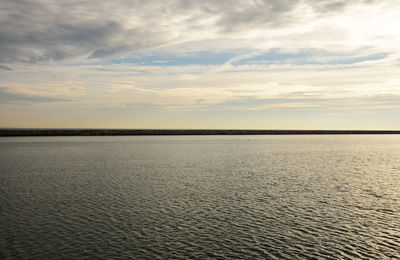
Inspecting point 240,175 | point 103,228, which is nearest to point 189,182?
point 240,175

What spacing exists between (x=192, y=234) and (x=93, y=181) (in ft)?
72.2

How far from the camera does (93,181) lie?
37.5 meters

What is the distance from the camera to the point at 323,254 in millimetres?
16203

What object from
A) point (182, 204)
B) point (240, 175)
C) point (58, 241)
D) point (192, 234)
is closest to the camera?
point (58, 241)

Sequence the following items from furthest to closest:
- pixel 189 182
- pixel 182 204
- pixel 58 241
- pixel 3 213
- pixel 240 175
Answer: pixel 240 175 < pixel 189 182 < pixel 182 204 < pixel 3 213 < pixel 58 241

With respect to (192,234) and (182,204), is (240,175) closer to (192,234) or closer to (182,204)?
(182,204)

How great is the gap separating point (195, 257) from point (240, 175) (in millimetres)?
27687

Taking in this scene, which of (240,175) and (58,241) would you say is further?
(240,175)

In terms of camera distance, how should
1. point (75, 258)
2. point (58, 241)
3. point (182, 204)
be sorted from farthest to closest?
point (182, 204), point (58, 241), point (75, 258)

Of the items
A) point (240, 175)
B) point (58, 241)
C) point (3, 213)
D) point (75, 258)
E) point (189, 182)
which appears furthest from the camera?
point (240, 175)

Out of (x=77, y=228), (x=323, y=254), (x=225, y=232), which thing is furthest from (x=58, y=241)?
(x=323, y=254)

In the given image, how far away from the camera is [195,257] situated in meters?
15.7

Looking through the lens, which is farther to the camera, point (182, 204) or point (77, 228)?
point (182, 204)

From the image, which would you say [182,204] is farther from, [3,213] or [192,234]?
[3,213]
